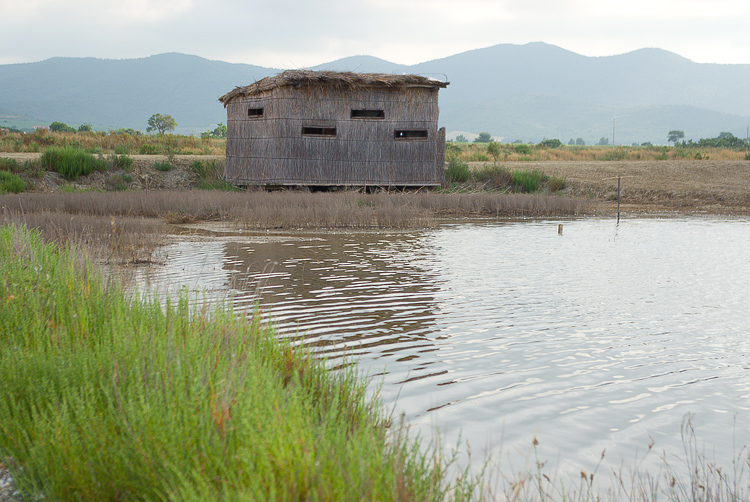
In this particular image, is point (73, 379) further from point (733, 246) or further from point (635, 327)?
point (733, 246)

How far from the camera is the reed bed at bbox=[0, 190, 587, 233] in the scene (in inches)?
654

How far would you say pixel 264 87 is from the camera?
23.8 meters

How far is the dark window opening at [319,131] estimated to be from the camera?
23.9 meters

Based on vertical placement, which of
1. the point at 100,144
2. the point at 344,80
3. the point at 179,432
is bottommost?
the point at 179,432

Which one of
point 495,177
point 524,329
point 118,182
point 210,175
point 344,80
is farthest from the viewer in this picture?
point 495,177

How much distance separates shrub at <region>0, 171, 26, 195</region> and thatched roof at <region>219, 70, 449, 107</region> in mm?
8896

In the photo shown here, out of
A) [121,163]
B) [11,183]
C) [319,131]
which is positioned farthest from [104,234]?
[121,163]

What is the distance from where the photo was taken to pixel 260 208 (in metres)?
17.0

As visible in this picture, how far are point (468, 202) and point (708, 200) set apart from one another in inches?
436

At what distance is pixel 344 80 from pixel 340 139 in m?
2.16

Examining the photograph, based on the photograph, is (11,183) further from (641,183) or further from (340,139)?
(641,183)

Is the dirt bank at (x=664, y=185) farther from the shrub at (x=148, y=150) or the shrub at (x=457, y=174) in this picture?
the shrub at (x=148, y=150)

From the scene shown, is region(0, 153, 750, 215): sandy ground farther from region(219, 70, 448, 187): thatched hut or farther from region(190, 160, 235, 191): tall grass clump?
region(219, 70, 448, 187): thatched hut

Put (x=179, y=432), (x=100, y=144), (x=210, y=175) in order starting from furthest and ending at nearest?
(x=100, y=144) < (x=210, y=175) < (x=179, y=432)
